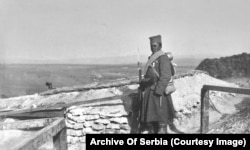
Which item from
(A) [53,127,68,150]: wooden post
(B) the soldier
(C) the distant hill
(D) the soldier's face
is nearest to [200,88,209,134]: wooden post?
(B) the soldier

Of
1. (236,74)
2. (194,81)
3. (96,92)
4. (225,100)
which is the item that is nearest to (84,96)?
(96,92)

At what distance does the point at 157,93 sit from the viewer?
5.66 metres

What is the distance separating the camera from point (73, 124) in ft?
24.4

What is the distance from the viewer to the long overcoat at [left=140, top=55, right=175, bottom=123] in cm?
566

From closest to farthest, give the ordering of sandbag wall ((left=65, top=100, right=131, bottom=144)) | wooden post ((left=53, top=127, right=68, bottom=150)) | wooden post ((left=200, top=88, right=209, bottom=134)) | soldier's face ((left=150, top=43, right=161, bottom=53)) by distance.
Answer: wooden post ((left=53, top=127, right=68, bottom=150))
wooden post ((left=200, top=88, right=209, bottom=134))
soldier's face ((left=150, top=43, right=161, bottom=53))
sandbag wall ((left=65, top=100, right=131, bottom=144))

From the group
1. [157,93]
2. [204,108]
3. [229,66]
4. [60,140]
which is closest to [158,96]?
[157,93]

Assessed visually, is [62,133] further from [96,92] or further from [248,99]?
[248,99]

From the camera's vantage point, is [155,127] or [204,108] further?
[155,127]

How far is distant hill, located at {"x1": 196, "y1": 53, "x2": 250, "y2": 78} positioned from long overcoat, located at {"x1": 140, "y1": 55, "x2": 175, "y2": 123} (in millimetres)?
10368

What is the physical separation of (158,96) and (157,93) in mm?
122

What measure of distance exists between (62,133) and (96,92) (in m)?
6.14

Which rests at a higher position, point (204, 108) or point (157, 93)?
point (157, 93)

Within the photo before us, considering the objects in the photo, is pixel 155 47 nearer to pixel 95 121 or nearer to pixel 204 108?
pixel 204 108

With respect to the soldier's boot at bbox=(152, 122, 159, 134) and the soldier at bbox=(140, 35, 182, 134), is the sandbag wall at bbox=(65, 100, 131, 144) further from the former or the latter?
the soldier at bbox=(140, 35, 182, 134)
